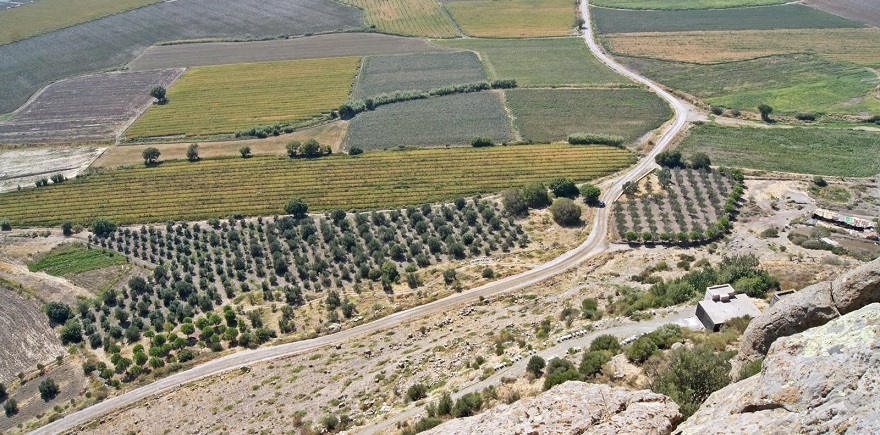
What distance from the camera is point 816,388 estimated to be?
65.5 ft

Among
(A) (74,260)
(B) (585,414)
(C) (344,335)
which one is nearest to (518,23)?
(A) (74,260)

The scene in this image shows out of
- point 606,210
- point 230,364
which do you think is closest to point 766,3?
point 606,210

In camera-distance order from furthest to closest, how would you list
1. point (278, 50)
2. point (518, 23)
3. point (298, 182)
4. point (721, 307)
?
1. point (518, 23)
2. point (278, 50)
3. point (298, 182)
4. point (721, 307)

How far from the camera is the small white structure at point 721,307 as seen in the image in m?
46.0

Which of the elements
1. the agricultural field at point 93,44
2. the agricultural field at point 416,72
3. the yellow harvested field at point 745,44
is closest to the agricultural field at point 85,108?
the agricultural field at point 93,44

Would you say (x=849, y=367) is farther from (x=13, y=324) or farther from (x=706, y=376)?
(x=13, y=324)

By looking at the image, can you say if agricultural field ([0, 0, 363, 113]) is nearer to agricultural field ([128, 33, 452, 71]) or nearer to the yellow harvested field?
agricultural field ([128, 33, 452, 71])

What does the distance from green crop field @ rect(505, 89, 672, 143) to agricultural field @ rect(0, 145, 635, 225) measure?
931cm

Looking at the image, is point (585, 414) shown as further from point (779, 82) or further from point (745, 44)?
point (745, 44)

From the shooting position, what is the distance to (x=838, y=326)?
2166 centimetres

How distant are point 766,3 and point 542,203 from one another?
14976 centimetres

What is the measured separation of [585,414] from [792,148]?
99.8 meters

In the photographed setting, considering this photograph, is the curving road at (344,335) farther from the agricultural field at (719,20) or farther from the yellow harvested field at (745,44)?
the agricultural field at (719,20)

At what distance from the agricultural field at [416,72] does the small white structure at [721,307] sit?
105497mm
